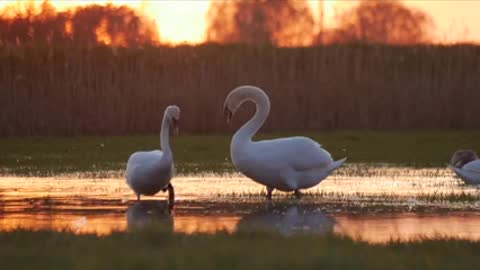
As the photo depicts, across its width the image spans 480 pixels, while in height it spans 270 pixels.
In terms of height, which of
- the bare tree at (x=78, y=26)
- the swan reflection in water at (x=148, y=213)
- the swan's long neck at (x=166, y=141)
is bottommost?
the swan reflection in water at (x=148, y=213)

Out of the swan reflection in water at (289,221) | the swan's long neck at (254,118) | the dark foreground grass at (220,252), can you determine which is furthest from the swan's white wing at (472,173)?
the dark foreground grass at (220,252)

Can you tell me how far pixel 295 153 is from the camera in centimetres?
1573

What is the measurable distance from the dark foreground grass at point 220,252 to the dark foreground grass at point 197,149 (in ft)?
33.2

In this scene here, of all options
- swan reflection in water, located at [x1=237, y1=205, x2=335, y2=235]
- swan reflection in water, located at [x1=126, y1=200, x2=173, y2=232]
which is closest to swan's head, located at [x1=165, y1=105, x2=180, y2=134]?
swan reflection in water, located at [x1=126, y1=200, x2=173, y2=232]

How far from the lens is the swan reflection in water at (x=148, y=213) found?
1223cm

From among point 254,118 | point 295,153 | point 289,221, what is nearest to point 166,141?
point 254,118

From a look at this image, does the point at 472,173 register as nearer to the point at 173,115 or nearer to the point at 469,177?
the point at 469,177

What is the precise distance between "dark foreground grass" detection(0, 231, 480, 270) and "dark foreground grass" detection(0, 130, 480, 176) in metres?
10.1

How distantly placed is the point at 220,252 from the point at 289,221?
3.77 meters

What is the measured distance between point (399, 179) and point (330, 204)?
4.34 metres

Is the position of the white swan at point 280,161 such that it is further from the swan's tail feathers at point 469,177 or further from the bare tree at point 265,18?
the bare tree at point 265,18

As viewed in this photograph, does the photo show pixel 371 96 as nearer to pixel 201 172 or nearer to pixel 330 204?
pixel 201 172

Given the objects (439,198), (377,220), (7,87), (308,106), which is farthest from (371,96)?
(377,220)

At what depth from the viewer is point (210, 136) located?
28031 mm
